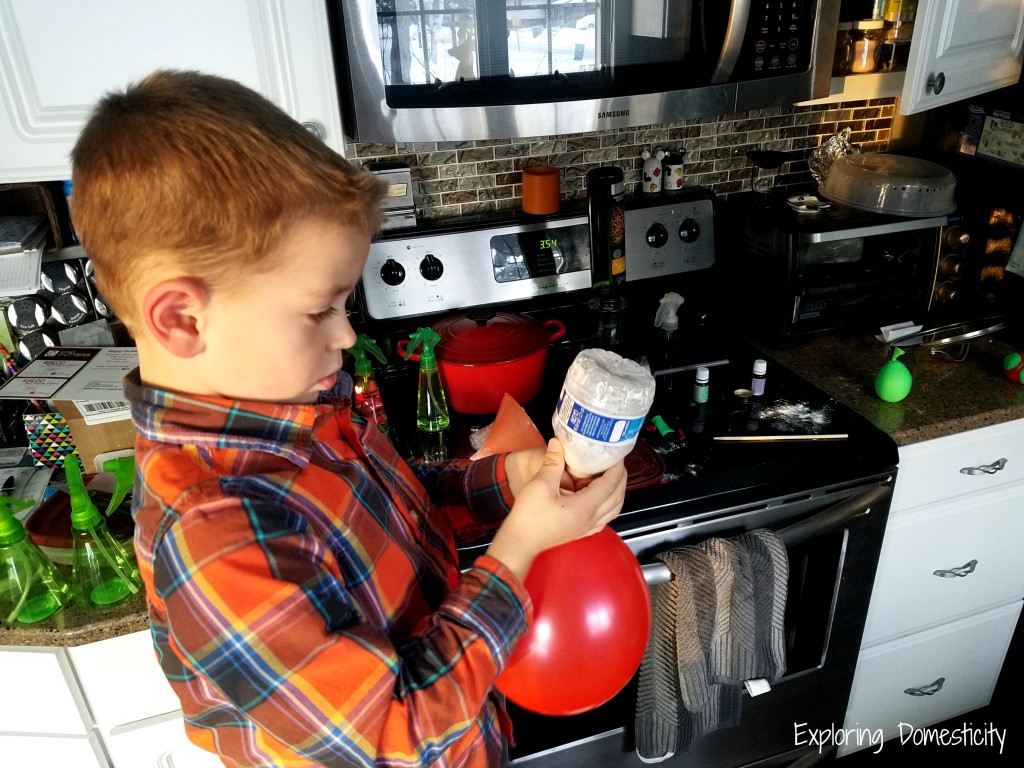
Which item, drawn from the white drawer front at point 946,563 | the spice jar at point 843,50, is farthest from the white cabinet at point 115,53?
the white drawer front at point 946,563

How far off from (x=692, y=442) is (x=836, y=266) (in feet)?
1.76

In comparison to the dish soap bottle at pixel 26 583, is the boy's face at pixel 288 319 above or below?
above

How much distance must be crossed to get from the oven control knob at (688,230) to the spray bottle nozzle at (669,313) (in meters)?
0.24

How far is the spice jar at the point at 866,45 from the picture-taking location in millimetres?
1559

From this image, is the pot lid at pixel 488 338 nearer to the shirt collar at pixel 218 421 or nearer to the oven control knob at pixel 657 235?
the oven control knob at pixel 657 235

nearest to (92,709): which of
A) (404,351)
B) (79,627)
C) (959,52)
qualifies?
(79,627)

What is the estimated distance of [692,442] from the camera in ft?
3.99

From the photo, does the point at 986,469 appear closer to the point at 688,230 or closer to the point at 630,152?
the point at 688,230

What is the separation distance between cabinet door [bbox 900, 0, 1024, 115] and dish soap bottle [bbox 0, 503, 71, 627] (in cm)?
146

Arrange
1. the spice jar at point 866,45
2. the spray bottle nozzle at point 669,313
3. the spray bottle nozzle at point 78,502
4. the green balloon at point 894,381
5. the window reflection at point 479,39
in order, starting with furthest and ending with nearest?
the spice jar at point 866,45 < the spray bottle nozzle at point 669,313 < the green balloon at point 894,381 < the window reflection at point 479,39 < the spray bottle nozzle at point 78,502

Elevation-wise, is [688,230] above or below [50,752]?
above

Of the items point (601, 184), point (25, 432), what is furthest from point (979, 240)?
point (25, 432)

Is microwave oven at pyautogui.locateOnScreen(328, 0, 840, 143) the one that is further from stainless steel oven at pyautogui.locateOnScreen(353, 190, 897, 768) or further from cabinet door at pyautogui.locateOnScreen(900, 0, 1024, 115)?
stainless steel oven at pyautogui.locateOnScreen(353, 190, 897, 768)

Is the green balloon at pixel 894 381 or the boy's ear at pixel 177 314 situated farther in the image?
the green balloon at pixel 894 381
